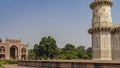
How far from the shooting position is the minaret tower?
40000 millimetres

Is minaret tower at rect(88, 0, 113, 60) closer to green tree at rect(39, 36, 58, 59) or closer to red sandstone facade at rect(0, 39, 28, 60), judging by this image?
green tree at rect(39, 36, 58, 59)

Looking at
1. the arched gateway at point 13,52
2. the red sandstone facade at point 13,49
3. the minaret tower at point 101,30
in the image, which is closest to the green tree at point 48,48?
the red sandstone facade at point 13,49

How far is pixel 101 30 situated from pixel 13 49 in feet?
170

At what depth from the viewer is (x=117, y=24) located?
41969mm

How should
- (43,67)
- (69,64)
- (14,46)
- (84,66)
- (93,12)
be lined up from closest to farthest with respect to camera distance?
(84,66) < (69,64) < (43,67) < (93,12) < (14,46)

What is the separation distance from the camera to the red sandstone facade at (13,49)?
261 feet

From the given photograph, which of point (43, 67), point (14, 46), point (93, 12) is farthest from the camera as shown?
point (14, 46)

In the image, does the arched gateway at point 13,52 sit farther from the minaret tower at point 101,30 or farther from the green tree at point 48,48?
the minaret tower at point 101,30

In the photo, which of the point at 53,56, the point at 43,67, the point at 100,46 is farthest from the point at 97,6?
the point at 53,56

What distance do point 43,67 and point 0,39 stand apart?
5343 cm

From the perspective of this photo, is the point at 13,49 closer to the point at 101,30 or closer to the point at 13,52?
the point at 13,52

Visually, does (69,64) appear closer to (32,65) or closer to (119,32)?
(32,65)

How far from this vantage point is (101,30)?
134ft

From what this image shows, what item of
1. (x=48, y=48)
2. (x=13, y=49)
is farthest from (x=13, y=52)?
(x=48, y=48)
